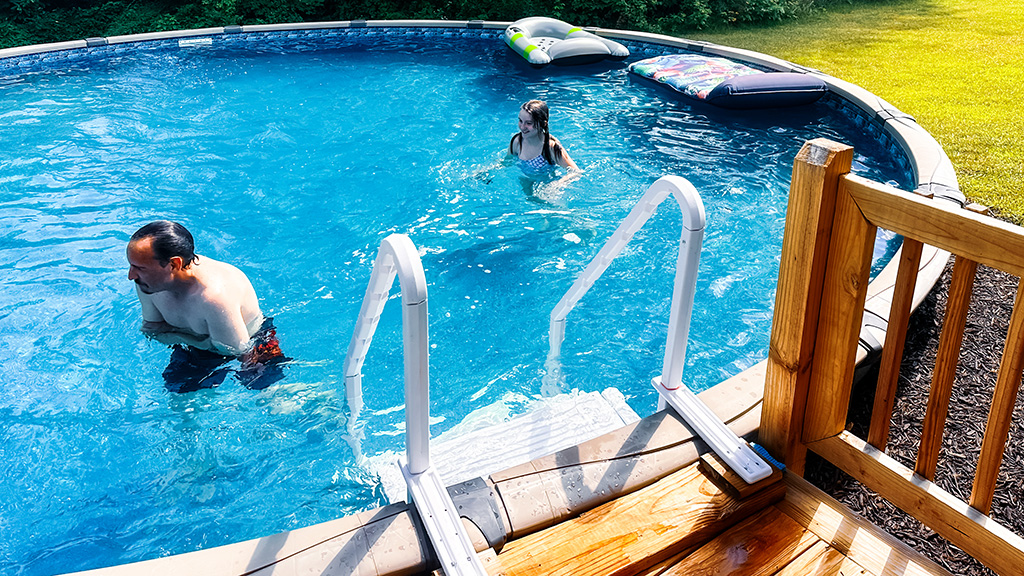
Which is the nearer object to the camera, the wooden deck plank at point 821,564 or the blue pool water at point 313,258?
the wooden deck plank at point 821,564

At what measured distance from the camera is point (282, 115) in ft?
30.8

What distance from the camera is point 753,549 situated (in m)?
2.37

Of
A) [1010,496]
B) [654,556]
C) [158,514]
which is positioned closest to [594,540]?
[654,556]

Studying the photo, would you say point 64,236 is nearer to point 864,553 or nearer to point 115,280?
point 115,280

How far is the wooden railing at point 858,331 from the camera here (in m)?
1.91

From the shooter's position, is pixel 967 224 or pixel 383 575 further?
pixel 383 575

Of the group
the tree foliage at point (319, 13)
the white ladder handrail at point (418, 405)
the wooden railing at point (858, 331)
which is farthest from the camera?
the tree foliage at point (319, 13)

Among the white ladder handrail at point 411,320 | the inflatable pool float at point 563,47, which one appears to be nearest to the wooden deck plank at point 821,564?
the white ladder handrail at point 411,320

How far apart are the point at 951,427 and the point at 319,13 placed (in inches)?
621

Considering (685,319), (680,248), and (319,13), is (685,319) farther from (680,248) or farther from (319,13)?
(319,13)

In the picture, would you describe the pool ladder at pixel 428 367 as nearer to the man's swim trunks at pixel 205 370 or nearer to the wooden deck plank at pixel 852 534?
the wooden deck plank at pixel 852 534

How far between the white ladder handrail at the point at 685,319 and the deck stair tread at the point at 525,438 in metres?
0.41

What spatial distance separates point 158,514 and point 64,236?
4156 mm

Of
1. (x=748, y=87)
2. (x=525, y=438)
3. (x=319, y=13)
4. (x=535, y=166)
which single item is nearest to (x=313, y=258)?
(x=535, y=166)
